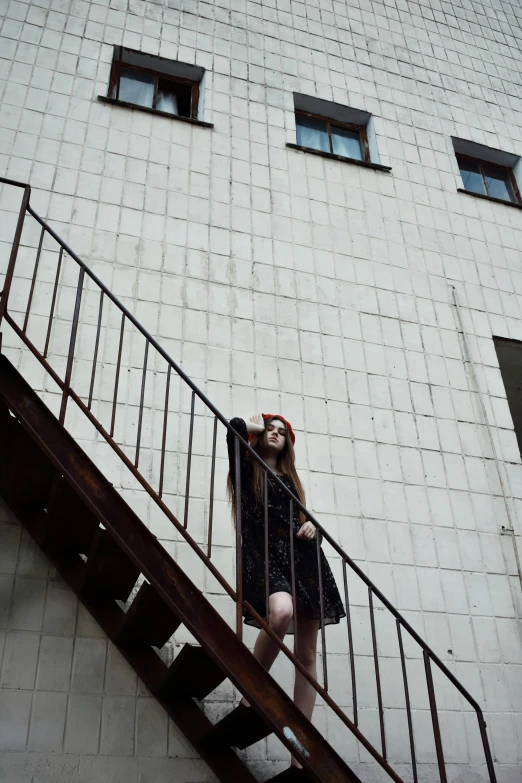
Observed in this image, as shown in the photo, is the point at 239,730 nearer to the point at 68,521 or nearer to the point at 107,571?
the point at 107,571

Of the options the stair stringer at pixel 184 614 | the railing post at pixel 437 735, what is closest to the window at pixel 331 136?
the stair stringer at pixel 184 614

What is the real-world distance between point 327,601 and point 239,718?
0.72m

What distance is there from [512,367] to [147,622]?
4409mm

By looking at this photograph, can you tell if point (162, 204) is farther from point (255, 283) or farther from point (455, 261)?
point (455, 261)

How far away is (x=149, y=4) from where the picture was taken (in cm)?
725

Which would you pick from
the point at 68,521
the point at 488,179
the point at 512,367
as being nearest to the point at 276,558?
the point at 68,521

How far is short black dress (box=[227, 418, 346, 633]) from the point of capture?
3.67 m

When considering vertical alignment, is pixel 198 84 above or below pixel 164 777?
above

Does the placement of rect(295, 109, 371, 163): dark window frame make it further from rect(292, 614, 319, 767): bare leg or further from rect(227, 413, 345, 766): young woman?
rect(292, 614, 319, 767): bare leg

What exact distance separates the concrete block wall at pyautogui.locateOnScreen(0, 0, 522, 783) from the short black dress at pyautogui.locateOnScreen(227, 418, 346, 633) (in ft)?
2.34

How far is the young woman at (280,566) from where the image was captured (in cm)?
363

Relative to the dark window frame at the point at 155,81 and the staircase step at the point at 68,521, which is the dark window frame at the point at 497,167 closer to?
the dark window frame at the point at 155,81

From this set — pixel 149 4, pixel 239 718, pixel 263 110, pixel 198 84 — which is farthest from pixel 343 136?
pixel 239 718

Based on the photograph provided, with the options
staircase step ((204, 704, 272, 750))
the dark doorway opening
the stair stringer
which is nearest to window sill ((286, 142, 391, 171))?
the dark doorway opening
